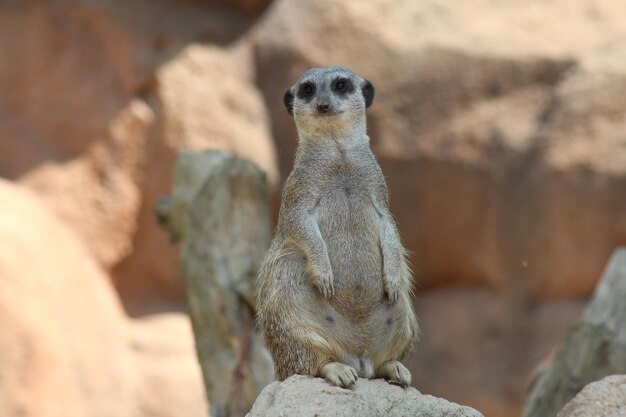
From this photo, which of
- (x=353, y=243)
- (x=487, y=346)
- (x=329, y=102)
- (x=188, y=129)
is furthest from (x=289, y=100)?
(x=487, y=346)

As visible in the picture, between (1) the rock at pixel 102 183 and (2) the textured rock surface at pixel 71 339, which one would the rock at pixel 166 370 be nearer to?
(2) the textured rock surface at pixel 71 339

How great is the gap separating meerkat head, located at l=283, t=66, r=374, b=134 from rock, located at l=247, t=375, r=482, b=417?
1.14m

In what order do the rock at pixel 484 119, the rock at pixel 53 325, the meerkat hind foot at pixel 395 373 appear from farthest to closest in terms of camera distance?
the rock at pixel 484 119 < the rock at pixel 53 325 < the meerkat hind foot at pixel 395 373

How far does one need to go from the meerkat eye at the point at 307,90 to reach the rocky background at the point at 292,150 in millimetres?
3689

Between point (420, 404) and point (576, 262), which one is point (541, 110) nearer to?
point (576, 262)

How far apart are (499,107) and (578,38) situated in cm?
79

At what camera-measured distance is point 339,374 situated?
4148mm

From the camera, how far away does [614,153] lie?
805 cm

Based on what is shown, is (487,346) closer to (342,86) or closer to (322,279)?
(342,86)

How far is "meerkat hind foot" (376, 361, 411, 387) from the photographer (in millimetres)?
4289

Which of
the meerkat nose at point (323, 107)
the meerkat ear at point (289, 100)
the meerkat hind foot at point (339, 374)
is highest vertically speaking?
the meerkat nose at point (323, 107)

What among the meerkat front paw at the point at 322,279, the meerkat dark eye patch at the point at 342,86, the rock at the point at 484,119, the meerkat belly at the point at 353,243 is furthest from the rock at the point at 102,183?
the meerkat front paw at the point at 322,279

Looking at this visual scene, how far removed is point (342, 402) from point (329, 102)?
1.34 metres

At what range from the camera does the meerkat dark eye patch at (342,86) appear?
482 cm
